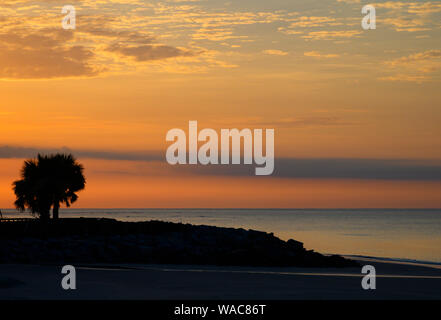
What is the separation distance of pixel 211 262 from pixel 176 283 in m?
12.2

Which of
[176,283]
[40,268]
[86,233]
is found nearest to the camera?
[176,283]

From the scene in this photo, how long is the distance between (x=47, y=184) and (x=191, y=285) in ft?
106

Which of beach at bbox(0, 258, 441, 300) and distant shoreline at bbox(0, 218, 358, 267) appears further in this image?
distant shoreline at bbox(0, 218, 358, 267)

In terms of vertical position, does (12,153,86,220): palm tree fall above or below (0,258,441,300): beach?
above

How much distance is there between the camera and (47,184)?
2202 inches

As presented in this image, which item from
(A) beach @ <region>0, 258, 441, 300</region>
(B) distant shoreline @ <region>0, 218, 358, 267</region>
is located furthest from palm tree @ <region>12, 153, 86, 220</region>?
(A) beach @ <region>0, 258, 441, 300</region>

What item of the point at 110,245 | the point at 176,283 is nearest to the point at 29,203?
the point at 110,245

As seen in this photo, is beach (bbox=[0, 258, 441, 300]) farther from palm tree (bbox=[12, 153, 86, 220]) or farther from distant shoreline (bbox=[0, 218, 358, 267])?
palm tree (bbox=[12, 153, 86, 220])

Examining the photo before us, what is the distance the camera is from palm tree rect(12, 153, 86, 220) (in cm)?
5622

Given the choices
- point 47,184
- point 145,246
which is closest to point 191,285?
point 145,246

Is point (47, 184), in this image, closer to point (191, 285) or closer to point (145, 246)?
point (145, 246)

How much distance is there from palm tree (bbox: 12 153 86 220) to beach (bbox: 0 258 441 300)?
23.7 m

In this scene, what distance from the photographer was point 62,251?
3981cm
